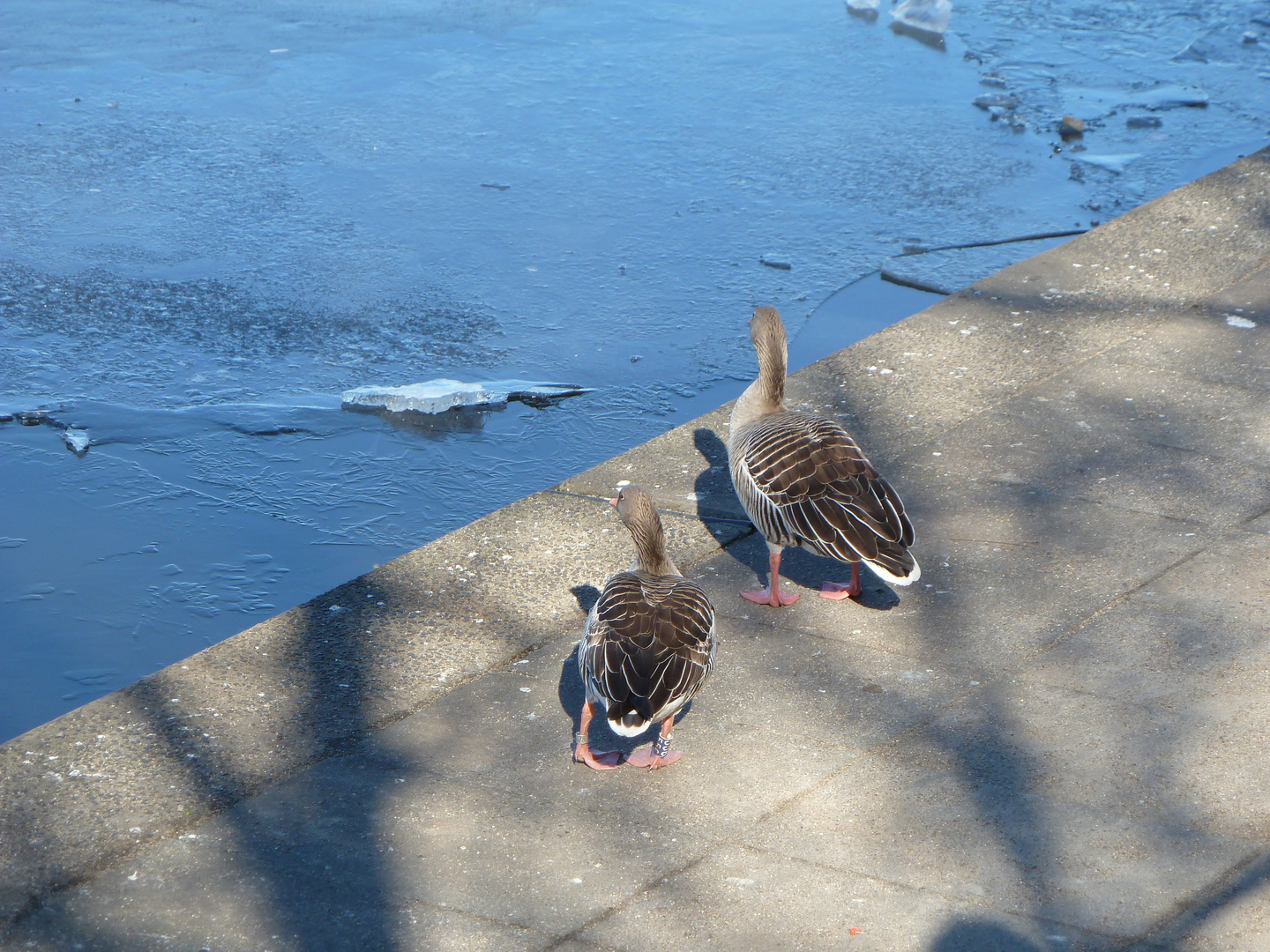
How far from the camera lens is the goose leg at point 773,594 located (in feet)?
13.9

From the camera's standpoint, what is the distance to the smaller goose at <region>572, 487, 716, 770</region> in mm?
3305

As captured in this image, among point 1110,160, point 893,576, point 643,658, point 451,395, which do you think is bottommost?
point 451,395

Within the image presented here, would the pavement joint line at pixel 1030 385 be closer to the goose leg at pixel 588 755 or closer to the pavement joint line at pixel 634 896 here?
the goose leg at pixel 588 755

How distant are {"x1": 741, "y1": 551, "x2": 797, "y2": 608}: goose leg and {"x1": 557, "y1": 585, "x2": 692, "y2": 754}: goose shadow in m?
0.59

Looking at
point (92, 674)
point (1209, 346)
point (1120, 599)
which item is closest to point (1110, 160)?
point (1209, 346)

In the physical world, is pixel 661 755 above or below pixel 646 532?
below

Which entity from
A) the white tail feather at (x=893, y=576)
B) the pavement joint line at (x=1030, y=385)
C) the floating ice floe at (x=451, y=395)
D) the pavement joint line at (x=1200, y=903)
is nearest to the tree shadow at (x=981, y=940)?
the pavement joint line at (x=1200, y=903)

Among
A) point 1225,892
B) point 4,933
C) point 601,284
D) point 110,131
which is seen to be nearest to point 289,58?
point 110,131

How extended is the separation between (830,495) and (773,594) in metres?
0.44

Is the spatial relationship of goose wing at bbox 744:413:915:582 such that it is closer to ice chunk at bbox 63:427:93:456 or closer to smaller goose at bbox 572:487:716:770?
smaller goose at bbox 572:487:716:770

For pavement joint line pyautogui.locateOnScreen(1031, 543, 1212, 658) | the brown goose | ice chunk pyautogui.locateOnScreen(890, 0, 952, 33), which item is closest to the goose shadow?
the brown goose

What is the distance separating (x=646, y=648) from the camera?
11.1ft

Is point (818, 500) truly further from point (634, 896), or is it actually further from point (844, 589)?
point (634, 896)

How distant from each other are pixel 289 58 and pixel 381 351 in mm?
5878
